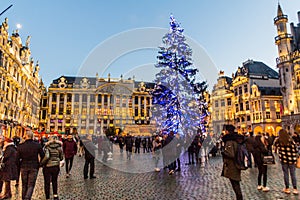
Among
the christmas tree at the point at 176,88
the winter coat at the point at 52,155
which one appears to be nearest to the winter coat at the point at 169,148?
the winter coat at the point at 52,155

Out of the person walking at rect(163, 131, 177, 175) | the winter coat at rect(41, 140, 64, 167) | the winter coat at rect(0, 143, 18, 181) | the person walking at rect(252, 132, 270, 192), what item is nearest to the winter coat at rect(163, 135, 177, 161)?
the person walking at rect(163, 131, 177, 175)

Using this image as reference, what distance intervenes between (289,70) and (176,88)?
3105 centimetres

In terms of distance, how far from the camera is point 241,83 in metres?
57.6

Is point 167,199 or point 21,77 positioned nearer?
point 167,199

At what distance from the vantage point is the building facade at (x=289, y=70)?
133 feet

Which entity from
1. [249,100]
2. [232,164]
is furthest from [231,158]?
[249,100]

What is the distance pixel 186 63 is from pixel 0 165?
17.5 m

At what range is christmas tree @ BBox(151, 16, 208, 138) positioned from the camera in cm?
2066

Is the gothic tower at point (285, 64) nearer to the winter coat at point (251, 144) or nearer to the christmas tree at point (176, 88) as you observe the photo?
the christmas tree at point (176, 88)

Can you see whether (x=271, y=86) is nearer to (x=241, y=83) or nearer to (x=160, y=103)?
A: (x=241, y=83)

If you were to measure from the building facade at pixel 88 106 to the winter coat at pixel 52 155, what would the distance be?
70.7 meters

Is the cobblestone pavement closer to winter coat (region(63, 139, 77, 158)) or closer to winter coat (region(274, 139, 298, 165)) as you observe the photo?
winter coat (region(274, 139, 298, 165))

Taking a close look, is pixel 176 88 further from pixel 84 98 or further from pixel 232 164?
pixel 84 98

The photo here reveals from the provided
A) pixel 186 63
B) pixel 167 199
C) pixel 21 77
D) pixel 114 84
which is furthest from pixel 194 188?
pixel 114 84
